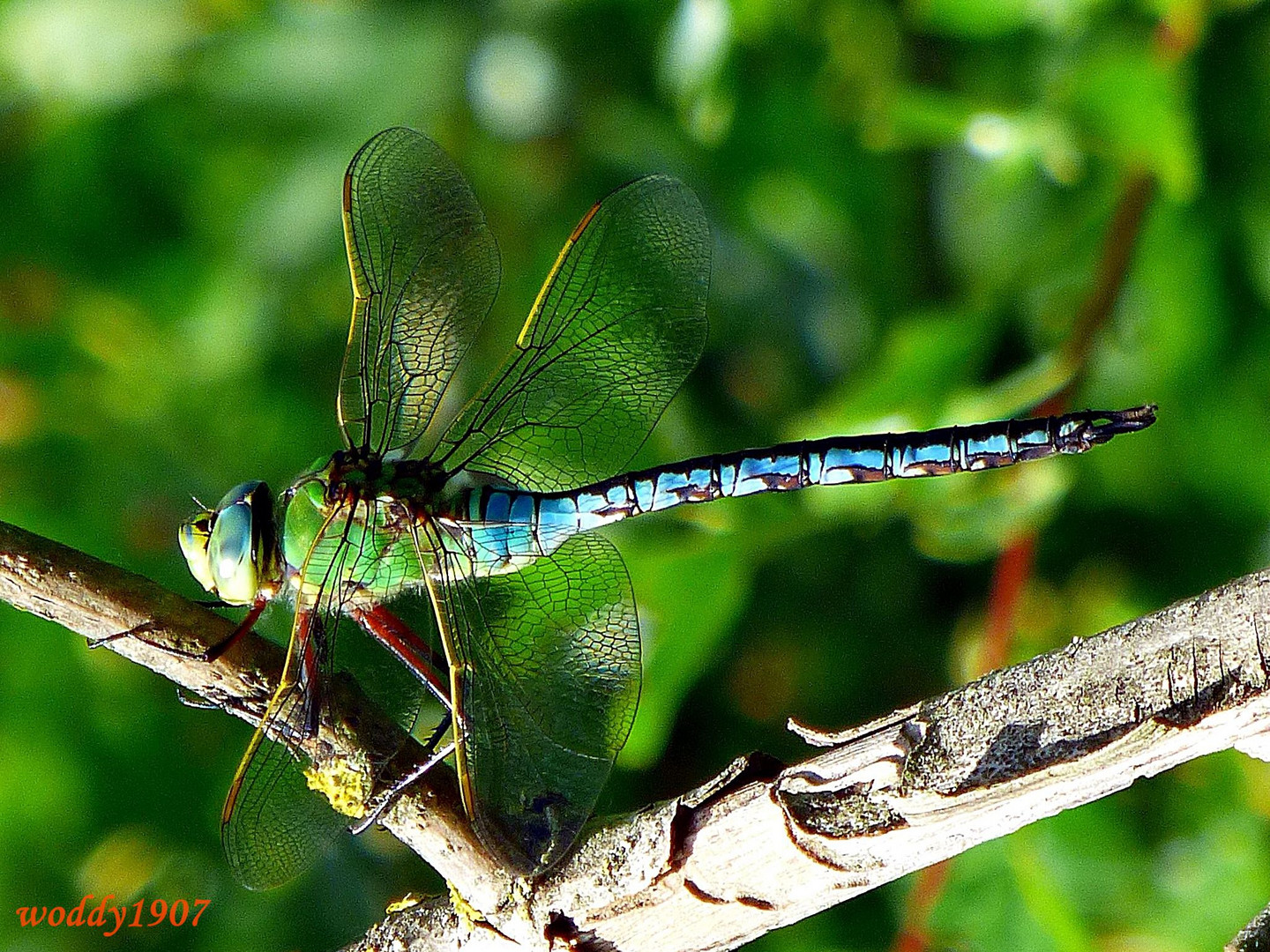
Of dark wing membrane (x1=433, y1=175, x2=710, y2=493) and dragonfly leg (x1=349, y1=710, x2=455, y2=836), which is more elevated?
dark wing membrane (x1=433, y1=175, x2=710, y2=493)

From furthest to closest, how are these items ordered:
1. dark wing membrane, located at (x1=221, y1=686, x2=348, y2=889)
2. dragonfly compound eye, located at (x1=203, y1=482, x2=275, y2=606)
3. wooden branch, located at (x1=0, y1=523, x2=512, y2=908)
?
dragonfly compound eye, located at (x1=203, y1=482, x2=275, y2=606)
dark wing membrane, located at (x1=221, y1=686, x2=348, y2=889)
wooden branch, located at (x1=0, y1=523, x2=512, y2=908)

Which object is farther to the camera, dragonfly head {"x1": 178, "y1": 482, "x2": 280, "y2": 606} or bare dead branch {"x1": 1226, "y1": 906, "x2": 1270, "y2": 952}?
dragonfly head {"x1": 178, "y1": 482, "x2": 280, "y2": 606}

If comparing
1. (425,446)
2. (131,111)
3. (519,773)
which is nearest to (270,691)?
(519,773)

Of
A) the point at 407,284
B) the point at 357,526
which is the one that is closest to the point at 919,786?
the point at 357,526

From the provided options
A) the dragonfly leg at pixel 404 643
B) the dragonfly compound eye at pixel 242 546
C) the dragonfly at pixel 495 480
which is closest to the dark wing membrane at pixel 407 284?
the dragonfly at pixel 495 480

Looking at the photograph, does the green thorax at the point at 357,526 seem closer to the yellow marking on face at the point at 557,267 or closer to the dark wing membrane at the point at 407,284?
the dark wing membrane at the point at 407,284

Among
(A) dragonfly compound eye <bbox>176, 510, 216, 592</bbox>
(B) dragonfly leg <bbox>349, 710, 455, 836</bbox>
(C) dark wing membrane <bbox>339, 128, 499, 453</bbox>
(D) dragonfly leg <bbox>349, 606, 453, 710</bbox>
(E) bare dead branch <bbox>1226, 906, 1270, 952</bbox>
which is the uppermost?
(C) dark wing membrane <bbox>339, 128, 499, 453</bbox>

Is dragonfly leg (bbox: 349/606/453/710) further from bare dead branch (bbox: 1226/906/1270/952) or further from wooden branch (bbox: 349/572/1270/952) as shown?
bare dead branch (bbox: 1226/906/1270/952)

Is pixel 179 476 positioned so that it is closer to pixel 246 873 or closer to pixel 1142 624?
pixel 246 873
